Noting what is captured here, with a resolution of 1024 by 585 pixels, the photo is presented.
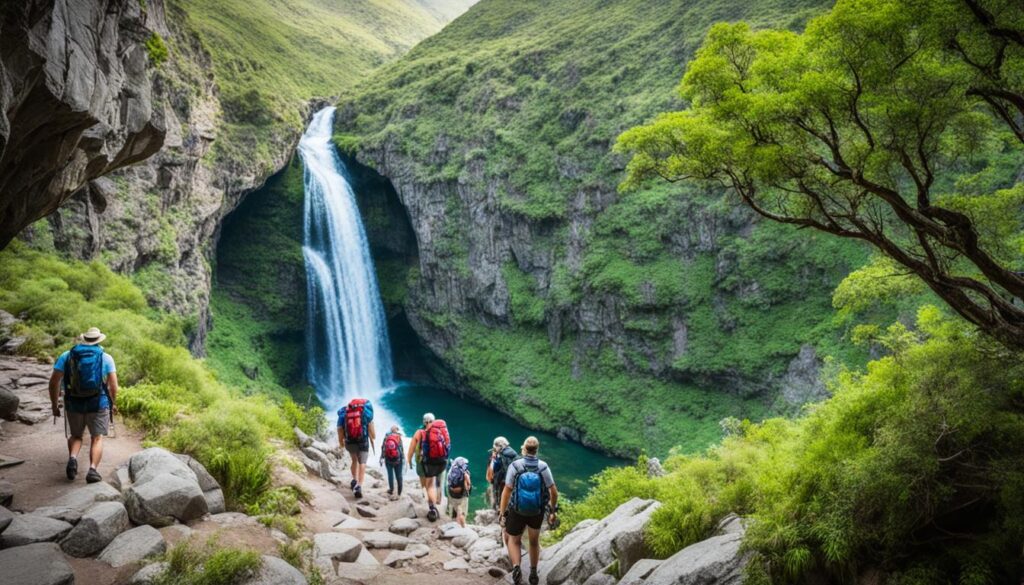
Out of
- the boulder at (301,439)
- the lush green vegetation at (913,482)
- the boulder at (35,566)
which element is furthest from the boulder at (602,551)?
the boulder at (301,439)

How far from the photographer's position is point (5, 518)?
5.66 meters

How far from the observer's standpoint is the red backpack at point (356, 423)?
38.0 feet

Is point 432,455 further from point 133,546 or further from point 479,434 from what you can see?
point 479,434

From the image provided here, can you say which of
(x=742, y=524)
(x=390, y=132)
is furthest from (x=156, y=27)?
(x=390, y=132)

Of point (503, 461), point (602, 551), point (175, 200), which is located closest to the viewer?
point (602, 551)

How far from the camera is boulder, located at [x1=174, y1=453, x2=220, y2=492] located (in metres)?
7.99

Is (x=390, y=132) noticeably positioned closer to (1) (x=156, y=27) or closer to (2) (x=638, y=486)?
(1) (x=156, y=27)

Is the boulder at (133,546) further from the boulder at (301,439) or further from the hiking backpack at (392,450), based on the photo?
the boulder at (301,439)

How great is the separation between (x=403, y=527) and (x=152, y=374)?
7072mm

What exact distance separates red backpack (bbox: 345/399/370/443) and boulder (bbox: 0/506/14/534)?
6121 mm

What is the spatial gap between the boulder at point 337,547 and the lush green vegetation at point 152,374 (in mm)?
1220

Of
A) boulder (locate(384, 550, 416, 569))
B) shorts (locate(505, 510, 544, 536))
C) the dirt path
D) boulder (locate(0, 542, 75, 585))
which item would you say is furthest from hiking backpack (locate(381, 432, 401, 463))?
boulder (locate(0, 542, 75, 585))

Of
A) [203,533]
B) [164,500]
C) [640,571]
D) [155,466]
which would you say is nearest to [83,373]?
[155,466]

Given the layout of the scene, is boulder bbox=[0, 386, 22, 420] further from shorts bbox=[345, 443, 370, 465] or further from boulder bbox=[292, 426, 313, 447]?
boulder bbox=[292, 426, 313, 447]
